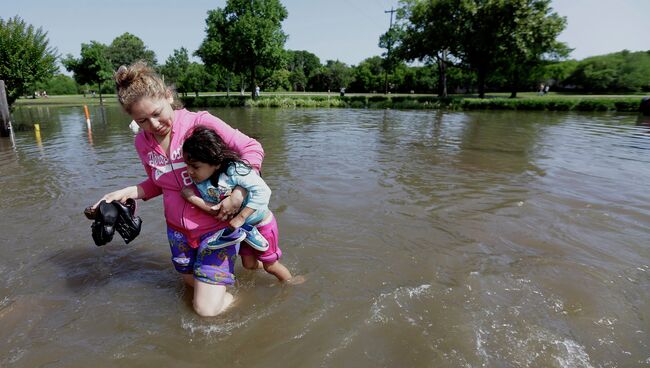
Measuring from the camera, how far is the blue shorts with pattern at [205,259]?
9.37 feet

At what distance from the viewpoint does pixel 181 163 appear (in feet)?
8.84

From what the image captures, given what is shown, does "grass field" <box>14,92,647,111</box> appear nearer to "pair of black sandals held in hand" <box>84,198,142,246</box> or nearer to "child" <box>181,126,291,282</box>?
"child" <box>181,126,291,282</box>

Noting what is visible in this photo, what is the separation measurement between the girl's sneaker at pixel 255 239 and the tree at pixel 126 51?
6191cm

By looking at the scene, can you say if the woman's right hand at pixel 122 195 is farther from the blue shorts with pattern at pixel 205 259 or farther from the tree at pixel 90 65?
the tree at pixel 90 65

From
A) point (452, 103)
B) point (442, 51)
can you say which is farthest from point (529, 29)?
point (452, 103)

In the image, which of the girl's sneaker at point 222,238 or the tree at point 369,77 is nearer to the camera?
the girl's sneaker at point 222,238

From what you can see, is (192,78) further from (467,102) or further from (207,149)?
(207,149)

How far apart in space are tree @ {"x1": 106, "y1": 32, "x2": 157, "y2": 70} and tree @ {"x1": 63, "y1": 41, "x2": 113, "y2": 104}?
48.8ft

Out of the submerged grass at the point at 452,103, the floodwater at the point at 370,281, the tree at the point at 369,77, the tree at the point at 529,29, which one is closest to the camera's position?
the floodwater at the point at 370,281

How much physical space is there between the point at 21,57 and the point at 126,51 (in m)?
51.0

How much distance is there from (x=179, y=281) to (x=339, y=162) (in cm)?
605

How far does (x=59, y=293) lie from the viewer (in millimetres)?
3402

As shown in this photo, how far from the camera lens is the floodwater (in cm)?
262

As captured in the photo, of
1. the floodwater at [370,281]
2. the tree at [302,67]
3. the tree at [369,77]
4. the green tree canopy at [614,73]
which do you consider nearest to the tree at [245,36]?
the tree at [369,77]
